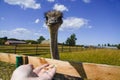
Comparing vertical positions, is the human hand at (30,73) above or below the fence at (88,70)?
above

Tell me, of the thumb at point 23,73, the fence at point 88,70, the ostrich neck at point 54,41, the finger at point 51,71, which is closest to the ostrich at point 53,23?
the ostrich neck at point 54,41

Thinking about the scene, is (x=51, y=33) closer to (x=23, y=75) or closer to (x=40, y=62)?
(x=40, y=62)

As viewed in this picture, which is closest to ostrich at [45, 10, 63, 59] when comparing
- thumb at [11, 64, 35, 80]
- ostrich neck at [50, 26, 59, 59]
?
ostrich neck at [50, 26, 59, 59]

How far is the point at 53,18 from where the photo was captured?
→ 3.54 metres

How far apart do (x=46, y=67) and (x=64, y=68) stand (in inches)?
64.1

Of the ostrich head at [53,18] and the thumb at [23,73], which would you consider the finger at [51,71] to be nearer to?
the thumb at [23,73]

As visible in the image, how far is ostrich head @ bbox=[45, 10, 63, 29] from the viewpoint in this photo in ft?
11.5

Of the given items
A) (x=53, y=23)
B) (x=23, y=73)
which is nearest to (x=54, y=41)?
(x=53, y=23)

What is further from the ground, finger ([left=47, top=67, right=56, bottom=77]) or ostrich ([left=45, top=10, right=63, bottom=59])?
ostrich ([left=45, top=10, right=63, bottom=59])

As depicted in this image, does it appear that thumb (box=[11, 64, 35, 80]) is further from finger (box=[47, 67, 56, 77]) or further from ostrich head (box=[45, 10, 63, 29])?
ostrich head (box=[45, 10, 63, 29])

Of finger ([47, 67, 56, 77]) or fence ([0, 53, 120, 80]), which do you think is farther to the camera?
fence ([0, 53, 120, 80])

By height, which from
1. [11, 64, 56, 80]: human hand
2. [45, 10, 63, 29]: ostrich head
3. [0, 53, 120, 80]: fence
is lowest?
[0, 53, 120, 80]: fence

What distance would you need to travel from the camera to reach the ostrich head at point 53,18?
3.50 metres

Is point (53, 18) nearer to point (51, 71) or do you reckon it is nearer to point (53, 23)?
point (53, 23)
